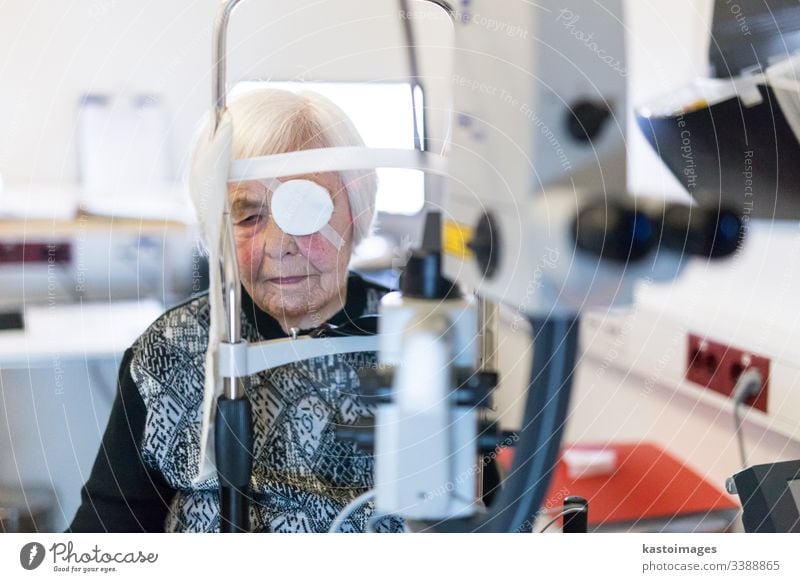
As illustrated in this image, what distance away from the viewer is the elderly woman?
26.5 inches

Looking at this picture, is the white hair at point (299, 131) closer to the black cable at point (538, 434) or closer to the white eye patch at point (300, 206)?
the white eye patch at point (300, 206)

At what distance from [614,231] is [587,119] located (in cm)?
11

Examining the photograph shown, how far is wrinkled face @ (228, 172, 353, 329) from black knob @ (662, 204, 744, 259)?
0.31 m

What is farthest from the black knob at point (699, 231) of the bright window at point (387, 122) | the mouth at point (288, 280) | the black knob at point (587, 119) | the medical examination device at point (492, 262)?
the mouth at point (288, 280)

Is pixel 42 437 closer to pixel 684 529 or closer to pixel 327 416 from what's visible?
pixel 327 416

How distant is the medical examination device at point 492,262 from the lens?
0.69 meters

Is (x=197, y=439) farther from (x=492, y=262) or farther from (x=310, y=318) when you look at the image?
(x=492, y=262)

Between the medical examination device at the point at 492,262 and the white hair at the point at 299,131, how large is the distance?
13 mm

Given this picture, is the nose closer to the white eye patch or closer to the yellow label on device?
the white eye patch

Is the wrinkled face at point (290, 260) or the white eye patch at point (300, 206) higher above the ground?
the white eye patch at point (300, 206)

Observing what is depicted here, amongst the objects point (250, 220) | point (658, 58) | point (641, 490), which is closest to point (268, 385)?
point (250, 220)

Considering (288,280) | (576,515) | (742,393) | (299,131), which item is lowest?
(576,515)

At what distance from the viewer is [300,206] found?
67 cm

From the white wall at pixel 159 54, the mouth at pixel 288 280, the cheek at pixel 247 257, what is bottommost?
the mouth at pixel 288 280
